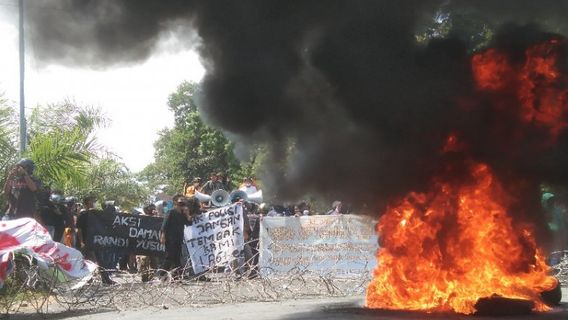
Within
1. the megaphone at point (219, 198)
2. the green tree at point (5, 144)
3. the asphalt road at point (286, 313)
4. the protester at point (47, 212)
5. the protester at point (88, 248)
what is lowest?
the asphalt road at point (286, 313)

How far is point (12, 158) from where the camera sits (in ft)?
43.7

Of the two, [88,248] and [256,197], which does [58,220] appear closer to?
[88,248]

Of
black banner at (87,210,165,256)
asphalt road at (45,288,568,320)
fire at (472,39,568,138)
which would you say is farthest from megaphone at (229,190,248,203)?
fire at (472,39,568,138)

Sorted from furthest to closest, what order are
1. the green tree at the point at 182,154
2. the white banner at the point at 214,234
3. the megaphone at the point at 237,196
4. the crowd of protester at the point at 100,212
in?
the green tree at the point at 182,154 < the megaphone at the point at 237,196 < the white banner at the point at 214,234 < the crowd of protester at the point at 100,212

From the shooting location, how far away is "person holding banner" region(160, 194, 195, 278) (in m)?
13.4

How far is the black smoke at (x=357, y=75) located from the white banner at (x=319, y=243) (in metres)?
4.36

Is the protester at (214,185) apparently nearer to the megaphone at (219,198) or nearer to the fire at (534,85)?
→ the megaphone at (219,198)

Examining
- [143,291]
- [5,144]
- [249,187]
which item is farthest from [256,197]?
[143,291]

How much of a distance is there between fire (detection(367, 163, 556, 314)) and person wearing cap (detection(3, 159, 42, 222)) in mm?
6144

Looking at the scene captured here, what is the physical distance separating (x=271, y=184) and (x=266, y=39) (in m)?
2.23

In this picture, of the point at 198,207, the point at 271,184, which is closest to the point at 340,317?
the point at 271,184

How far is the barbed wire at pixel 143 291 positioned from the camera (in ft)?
30.3

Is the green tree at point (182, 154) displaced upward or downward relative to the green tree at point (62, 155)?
upward

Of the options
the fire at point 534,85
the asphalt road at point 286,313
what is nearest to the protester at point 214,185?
the asphalt road at point 286,313
